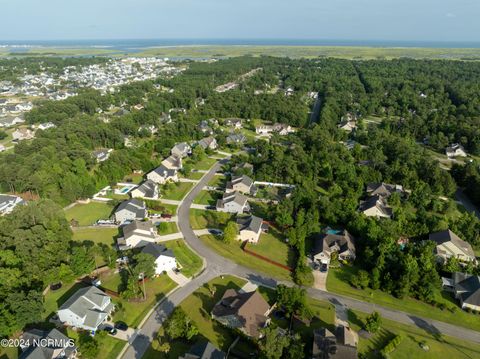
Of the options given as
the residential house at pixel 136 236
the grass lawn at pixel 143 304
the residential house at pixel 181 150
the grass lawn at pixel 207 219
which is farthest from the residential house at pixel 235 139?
the grass lawn at pixel 143 304

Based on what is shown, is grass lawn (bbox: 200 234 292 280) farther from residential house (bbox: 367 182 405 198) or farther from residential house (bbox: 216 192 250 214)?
residential house (bbox: 367 182 405 198)

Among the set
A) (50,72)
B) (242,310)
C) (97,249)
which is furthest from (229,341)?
(50,72)

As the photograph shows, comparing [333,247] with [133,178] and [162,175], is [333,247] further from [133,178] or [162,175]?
[133,178]

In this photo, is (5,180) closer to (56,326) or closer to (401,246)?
(56,326)

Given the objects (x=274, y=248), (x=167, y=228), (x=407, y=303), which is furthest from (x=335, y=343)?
(x=167, y=228)

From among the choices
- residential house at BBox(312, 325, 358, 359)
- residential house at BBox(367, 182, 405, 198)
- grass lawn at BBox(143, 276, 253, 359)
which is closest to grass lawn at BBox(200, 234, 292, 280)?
grass lawn at BBox(143, 276, 253, 359)

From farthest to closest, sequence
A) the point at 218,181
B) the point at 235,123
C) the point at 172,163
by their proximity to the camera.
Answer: the point at 235,123 < the point at 172,163 < the point at 218,181
